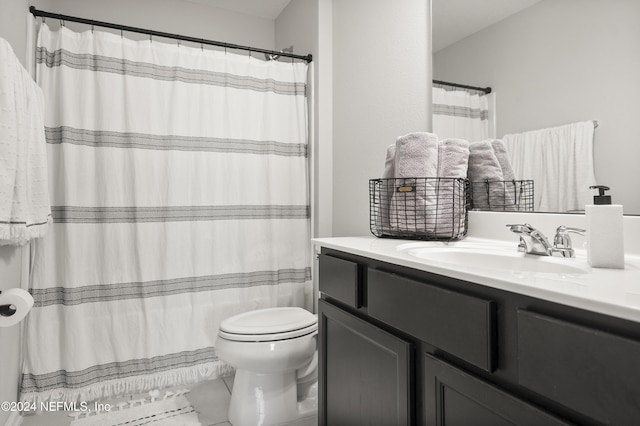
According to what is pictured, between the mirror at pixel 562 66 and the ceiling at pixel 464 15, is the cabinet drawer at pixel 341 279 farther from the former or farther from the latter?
the ceiling at pixel 464 15

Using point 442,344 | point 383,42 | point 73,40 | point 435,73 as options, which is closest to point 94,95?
point 73,40

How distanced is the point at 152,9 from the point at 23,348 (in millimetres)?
2208

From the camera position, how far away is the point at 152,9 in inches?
100.0

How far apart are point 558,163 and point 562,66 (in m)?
0.31

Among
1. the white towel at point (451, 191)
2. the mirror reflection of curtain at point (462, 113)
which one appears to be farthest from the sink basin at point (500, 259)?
the mirror reflection of curtain at point (462, 113)

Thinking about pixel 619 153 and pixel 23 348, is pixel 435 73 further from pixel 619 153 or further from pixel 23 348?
pixel 23 348

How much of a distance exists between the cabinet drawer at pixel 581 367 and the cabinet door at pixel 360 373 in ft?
1.10

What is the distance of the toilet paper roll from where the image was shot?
44.0 inches

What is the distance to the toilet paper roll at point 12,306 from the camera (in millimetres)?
1117

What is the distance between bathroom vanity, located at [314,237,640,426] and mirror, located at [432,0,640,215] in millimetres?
404

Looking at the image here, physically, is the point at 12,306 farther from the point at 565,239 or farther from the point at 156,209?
the point at 565,239

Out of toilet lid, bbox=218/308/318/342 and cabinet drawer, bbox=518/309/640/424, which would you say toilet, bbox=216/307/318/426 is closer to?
toilet lid, bbox=218/308/318/342

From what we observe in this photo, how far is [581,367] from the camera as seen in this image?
0.56 meters

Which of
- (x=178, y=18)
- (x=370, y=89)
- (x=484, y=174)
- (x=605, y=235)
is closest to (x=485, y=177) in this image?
(x=484, y=174)
